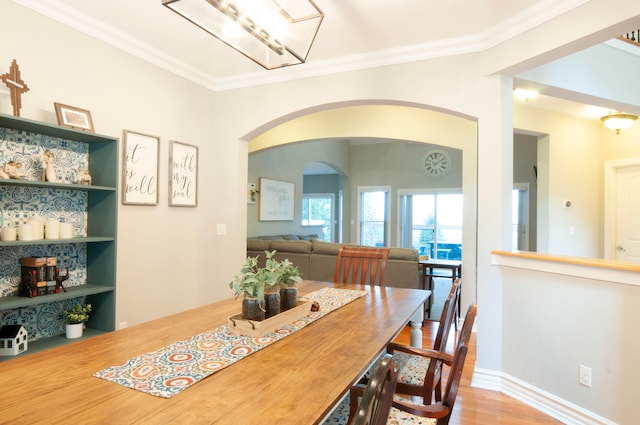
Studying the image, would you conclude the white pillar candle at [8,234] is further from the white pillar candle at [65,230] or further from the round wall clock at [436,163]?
the round wall clock at [436,163]

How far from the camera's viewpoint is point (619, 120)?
4.60 metres

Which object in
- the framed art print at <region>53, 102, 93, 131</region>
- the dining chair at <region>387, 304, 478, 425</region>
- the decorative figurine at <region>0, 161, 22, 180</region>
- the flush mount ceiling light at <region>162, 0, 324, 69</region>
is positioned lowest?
the dining chair at <region>387, 304, 478, 425</region>

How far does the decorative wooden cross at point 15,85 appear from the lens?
220 cm

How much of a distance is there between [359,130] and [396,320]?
380 cm

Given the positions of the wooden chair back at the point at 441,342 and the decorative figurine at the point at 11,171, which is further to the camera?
the decorative figurine at the point at 11,171

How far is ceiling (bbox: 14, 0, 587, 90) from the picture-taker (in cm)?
251

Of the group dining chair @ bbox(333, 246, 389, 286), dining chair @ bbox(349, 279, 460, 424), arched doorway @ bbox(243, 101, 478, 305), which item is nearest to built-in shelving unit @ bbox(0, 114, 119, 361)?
dining chair @ bbox(333, 246, 389, 286)

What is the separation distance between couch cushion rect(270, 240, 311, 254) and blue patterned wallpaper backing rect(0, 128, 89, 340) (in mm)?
2702

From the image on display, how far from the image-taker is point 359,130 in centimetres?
529

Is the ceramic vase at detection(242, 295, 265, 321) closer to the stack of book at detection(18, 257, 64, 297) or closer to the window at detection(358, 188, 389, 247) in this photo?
the stack of book at detection(18, 257, 64, 297)

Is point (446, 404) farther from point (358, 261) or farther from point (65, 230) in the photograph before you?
point (65, 230)

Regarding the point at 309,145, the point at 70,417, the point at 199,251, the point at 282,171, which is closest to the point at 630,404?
the point at 70,417

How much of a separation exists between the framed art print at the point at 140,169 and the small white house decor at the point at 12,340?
1146mm

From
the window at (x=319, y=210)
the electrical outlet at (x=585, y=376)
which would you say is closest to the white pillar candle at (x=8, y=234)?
the electrical outlet at (x=585, y=376)
